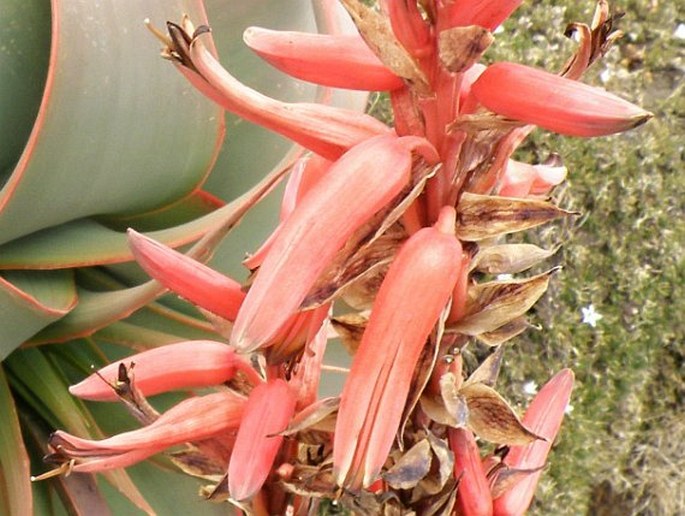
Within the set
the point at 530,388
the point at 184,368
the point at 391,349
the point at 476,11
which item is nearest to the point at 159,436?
the point at 184,368

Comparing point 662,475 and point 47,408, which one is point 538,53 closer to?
point 662,475

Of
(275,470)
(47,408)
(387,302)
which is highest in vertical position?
(387,302)

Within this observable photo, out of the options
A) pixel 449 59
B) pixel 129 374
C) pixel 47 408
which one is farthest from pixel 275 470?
pixel 47 408

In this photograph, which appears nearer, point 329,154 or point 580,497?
point 329,154

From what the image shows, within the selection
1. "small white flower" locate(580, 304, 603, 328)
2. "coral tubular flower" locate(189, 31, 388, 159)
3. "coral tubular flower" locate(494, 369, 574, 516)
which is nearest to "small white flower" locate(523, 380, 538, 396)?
"small white flower" locate(580, 304, 603, 328)

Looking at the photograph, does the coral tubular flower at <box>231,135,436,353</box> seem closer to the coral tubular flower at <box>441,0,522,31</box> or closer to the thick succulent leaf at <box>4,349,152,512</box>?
the coral tubular flower at <box>441,0,522,31</box>

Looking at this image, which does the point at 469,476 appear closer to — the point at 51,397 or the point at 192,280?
the point at 192,280

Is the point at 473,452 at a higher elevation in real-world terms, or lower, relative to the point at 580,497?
higher
